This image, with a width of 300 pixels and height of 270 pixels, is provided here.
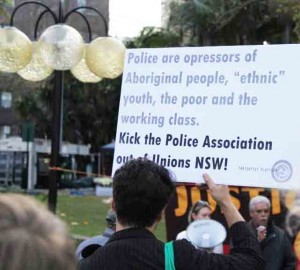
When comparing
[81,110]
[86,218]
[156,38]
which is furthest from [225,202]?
[81,110]

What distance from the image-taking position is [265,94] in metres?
2.82

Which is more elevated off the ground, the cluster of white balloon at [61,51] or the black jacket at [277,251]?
the cluster of white balloon at [61,51]

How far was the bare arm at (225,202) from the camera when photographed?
2527mm

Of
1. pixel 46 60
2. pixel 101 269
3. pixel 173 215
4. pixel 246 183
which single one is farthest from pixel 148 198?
pixel 173 215

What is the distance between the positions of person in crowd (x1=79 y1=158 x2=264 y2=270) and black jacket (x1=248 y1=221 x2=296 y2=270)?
293 cm

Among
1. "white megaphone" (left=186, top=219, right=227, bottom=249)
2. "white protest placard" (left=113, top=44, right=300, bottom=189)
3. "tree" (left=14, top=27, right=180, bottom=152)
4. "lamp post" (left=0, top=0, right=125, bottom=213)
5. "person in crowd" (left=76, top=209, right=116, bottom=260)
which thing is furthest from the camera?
"tree" (left=14, top=27, right=180, bottom=152)

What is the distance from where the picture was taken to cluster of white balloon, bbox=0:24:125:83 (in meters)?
5.88

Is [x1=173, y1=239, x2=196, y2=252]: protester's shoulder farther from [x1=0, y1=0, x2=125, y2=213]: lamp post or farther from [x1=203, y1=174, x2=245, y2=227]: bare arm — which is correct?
[x1=0, y1=0, x2=125, y2=213]: lamp post

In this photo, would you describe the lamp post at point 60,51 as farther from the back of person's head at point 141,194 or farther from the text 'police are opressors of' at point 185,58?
the back of person's head at point 141,194

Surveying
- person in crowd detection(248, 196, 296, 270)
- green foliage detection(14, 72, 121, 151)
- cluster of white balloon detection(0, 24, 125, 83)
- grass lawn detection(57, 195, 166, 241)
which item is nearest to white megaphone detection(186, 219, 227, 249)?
person in crowd detection(248, 196, 296, 270)

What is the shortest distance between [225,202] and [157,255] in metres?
0.40

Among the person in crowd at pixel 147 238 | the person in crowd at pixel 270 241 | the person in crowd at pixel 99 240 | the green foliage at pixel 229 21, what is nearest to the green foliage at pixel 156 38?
the green foliage at pixel 229 21

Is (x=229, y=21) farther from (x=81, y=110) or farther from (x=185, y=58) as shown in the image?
(x=185, y=58)

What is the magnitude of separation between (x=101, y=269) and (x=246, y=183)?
70 cm
